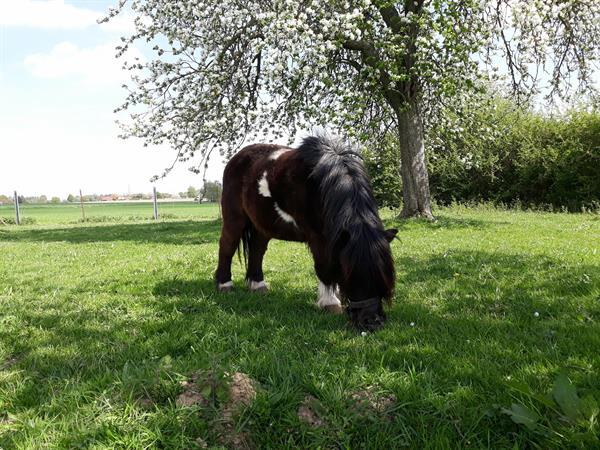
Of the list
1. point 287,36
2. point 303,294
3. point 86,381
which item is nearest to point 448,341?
point 303,294

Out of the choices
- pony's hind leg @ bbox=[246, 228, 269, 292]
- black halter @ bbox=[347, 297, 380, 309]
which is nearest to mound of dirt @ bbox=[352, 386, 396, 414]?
black halter @ bbox=[347, 297, 380, 309]

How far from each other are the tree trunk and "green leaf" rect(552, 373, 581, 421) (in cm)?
1286

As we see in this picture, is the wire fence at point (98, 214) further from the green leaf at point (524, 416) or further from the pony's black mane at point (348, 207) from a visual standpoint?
the green leaf at point (524, 416)

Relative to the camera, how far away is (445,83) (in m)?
12.1

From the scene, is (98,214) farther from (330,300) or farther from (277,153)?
(330,300)

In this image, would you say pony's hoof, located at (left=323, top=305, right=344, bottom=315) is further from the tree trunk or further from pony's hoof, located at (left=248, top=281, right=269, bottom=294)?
the tree trunk

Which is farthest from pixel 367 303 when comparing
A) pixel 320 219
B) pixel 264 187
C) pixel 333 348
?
pixel 264 187

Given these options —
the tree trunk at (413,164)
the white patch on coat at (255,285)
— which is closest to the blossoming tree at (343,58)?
the tree trunk at (413,164)

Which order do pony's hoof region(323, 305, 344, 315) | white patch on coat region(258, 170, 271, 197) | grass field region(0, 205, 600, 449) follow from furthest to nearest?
white patch on coat region(258, 170, 271, 197) < pony's hoof region(323, 305, 344, 315) < grass field region(0, 205, 600, 449)

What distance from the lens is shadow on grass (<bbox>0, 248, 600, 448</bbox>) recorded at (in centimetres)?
284

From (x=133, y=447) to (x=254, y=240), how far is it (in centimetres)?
411

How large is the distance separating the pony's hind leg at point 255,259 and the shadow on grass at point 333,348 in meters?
0.31

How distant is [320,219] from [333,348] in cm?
153

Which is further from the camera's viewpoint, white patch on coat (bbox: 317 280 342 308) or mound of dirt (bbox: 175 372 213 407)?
white patch on coat (bbox: 317 280 342 308)
